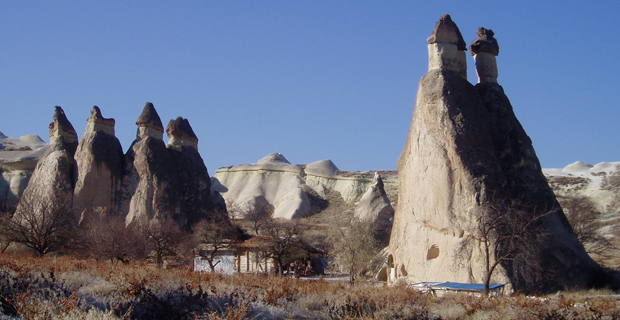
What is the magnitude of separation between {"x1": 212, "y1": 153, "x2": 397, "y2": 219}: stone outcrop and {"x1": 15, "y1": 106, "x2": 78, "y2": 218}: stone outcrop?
1786cm

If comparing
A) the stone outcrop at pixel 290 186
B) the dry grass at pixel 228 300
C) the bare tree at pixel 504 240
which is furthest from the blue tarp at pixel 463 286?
the stone outcrop at pixel 290 186

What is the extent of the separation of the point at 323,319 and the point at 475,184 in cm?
773

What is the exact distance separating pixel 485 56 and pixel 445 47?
2.36 metres

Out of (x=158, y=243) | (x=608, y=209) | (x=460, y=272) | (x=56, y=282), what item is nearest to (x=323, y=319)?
(x=56, y=282)

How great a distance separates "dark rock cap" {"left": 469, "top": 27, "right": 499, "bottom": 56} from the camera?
63.5ft

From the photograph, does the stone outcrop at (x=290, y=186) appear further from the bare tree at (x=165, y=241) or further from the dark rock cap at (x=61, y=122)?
the bare tree at (x=165, y=241)

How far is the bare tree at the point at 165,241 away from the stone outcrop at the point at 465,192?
25.2ft

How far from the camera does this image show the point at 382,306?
28.7 feet

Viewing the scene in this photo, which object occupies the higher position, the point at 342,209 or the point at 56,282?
the point at 342,209

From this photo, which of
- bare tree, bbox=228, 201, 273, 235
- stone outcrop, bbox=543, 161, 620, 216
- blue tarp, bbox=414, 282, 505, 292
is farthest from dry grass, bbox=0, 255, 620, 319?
stone outcrop, bbox=543, 161, 620, 216

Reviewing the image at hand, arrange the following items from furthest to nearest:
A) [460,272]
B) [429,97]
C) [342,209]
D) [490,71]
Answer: [342,209] → [490,71] → [429,97] → [460,272]

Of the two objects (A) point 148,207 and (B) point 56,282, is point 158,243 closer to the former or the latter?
(A) point 148,207

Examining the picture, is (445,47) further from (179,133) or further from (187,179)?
(179,133)

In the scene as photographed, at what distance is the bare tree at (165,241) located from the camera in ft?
66.6
